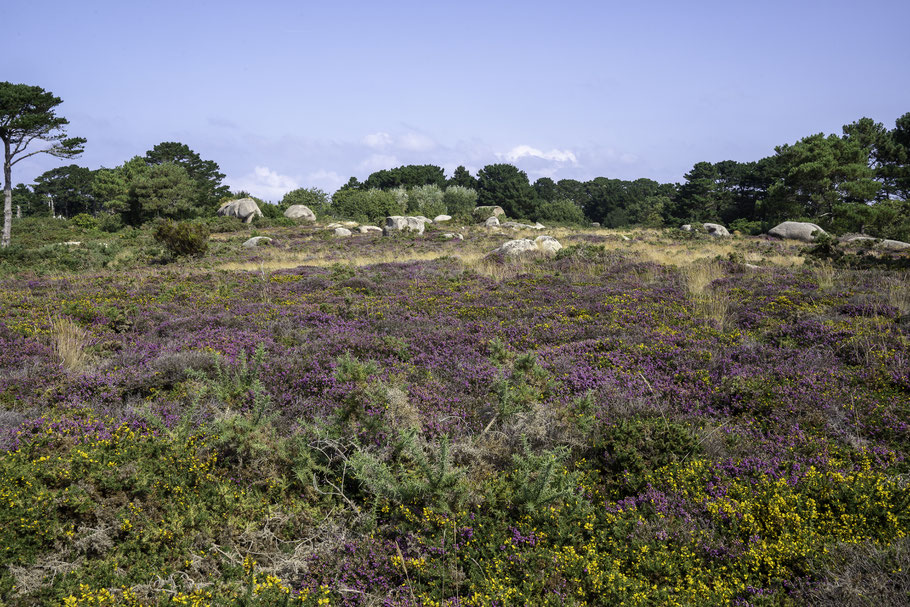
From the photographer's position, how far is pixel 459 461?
180 inches

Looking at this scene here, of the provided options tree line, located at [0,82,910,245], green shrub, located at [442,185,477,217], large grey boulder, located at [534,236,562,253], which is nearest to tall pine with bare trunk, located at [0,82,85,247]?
tree line, located at [0,82,910,245]

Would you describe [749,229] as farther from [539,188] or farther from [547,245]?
[539,188]

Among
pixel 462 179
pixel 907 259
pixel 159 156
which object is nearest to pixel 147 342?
pixel 907 259

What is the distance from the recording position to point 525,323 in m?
8.73

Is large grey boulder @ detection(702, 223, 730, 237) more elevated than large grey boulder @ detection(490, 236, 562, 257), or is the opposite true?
large grey boulder @ detection(702, 223, 730, 237)

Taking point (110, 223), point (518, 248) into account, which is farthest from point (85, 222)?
point (518, 248)

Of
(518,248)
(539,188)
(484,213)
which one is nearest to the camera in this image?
(518,248)

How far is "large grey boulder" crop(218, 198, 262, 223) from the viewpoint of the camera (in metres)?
46.4

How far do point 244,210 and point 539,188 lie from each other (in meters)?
76.0

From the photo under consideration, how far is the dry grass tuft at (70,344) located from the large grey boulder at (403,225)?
1224 inches

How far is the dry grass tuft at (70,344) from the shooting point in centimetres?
635

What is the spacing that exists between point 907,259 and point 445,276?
14.0m

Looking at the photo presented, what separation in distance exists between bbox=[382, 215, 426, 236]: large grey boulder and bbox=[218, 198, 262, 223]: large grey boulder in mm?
16120

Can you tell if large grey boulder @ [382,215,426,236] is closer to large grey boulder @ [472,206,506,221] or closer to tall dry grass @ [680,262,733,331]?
large grey boulder @ [472,206,506,221]
